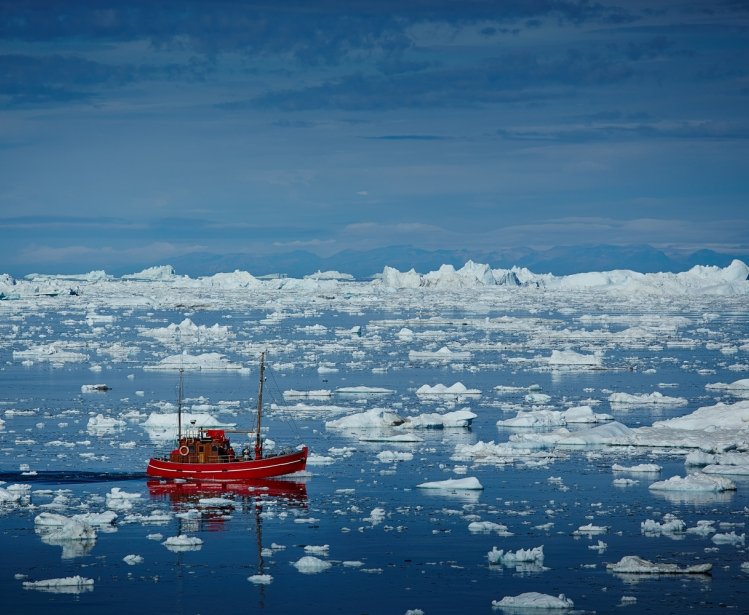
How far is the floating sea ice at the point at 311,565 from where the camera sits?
18.2 metres

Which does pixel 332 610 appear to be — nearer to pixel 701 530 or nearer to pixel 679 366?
pixel 701 530

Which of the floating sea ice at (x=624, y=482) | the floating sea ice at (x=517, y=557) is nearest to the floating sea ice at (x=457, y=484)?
the floating sea ice at (x=624, y=482)

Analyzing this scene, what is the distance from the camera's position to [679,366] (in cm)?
4888

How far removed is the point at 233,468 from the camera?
2547 cm

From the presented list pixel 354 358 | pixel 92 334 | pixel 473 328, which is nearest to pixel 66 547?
pixel 354 358

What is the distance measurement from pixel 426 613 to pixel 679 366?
34848mm

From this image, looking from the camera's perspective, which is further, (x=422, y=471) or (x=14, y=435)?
(x=14, y=435)

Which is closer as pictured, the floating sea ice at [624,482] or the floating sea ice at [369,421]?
the floating sea ice at [624,482]

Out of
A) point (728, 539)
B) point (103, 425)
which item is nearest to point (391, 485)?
point (728, 539)

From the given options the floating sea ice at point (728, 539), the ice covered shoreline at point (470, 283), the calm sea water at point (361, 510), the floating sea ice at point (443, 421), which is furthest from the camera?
the ice covered shoreline at point (470, 283)

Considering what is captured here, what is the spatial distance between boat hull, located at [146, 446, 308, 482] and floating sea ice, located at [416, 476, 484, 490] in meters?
2.95

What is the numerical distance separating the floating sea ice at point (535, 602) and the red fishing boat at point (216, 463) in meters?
9.86

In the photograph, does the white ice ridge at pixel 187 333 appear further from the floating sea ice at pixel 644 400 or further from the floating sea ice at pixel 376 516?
the floating sea ice at pixel 376 516

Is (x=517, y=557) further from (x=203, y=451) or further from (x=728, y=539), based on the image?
(x=203, y=451)
